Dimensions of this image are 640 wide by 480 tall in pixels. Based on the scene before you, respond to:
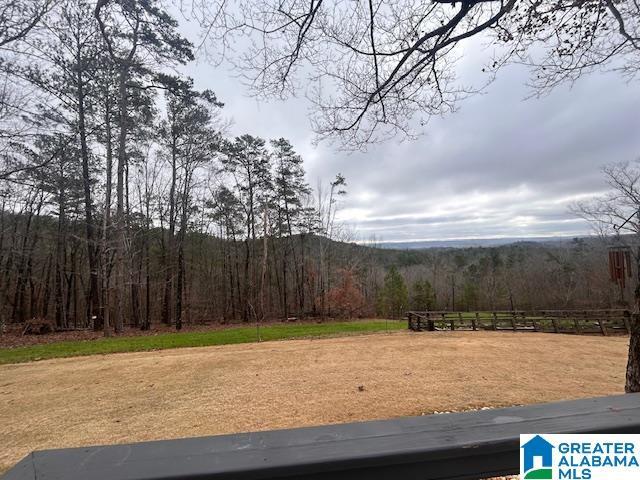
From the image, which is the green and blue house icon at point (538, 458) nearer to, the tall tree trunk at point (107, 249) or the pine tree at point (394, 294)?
the tall tree trunk at point (107, 249)

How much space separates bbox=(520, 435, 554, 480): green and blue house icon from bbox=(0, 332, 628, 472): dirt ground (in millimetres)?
4125

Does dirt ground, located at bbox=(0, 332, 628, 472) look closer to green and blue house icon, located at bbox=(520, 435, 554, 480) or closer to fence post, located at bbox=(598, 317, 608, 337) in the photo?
green and blue house icon, located at bbox=(520, 435, 554, 480)

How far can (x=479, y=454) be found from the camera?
0.79 meters

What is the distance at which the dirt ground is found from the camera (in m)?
4.65

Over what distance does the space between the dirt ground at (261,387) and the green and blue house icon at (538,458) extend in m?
4.13

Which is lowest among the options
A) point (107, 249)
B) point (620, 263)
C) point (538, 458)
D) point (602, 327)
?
point (602, 327)

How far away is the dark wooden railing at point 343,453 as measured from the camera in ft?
2.29

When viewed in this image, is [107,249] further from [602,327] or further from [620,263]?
[602,327]

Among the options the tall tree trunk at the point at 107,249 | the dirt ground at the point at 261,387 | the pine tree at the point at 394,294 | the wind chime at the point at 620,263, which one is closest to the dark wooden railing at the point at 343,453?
the dirt ground at the point at 261,387

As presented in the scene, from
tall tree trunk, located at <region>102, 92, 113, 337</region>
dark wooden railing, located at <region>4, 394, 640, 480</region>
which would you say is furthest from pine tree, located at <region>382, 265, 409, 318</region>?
dark wooden railing, located at <region>4, 394, 640, 480</region>

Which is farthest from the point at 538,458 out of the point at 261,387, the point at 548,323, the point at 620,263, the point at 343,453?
the point at 548,323

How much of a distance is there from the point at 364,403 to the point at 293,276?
22968 mm

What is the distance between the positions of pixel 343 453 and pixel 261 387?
5.97m

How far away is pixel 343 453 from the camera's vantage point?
0.74 metres
